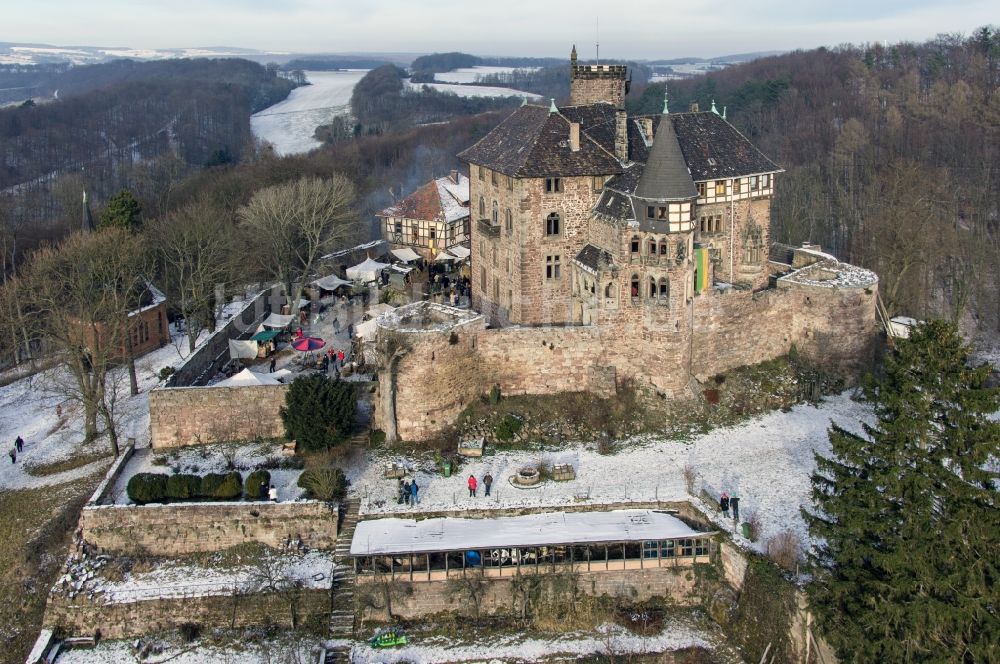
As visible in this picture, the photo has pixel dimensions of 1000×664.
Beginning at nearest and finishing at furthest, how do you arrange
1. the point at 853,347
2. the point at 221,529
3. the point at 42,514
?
the point at 221,529
the point at 42,514
the point at 853,347

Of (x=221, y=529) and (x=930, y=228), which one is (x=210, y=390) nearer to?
(x=221, y=529)

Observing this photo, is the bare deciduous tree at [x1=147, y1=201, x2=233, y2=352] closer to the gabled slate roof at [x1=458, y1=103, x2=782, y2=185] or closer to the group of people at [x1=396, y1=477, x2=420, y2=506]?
the gabled slate roof at [x1=458, y1=103, x2=782, y2=185]

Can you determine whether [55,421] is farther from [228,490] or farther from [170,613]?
[170,613]

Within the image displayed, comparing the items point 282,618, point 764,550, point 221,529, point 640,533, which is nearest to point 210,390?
point 221,529

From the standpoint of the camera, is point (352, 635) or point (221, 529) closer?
point (352, 635)

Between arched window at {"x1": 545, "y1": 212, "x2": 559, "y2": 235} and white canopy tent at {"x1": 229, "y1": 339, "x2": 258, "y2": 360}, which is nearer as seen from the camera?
arched window at {"x1": 545, "y1": 212, "x2": 559, "y2": 235}

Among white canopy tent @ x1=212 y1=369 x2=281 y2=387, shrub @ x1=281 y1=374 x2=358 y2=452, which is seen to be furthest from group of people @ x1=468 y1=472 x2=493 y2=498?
white canopy tent @ x1=212 y1=369 x2=281 y2=387
